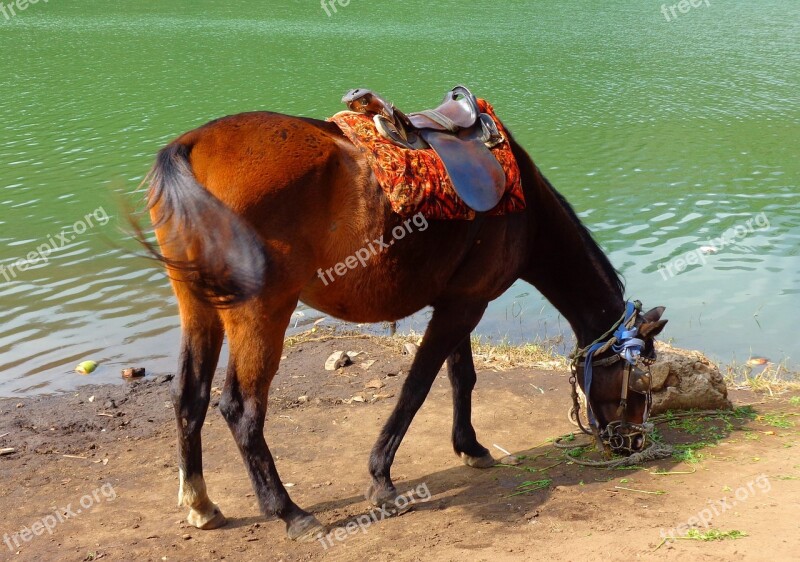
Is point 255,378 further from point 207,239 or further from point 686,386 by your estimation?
point 686,386

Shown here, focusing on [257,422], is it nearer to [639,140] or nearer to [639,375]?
[639,375]

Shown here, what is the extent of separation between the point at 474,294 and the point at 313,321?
3.78 m

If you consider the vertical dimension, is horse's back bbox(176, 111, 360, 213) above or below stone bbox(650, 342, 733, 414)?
above

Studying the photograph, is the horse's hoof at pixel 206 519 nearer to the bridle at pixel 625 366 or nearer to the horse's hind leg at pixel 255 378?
the horse's hind leg at pixel 255 378

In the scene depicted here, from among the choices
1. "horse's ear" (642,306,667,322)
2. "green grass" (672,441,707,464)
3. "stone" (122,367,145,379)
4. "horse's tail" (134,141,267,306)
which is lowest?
"stone" (122,367,145,379)

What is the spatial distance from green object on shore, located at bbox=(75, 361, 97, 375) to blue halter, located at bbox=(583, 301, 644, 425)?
4282 millimetres

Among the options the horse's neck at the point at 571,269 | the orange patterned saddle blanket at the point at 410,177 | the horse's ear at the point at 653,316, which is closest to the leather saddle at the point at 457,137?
the orange patterned saddle blanket at the point at 410,177

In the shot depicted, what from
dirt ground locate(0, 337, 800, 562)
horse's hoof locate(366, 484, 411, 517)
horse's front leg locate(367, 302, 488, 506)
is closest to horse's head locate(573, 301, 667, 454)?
dirt ground locate(0, 337, 800, 562)

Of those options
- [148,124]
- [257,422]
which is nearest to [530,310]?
[257,422]

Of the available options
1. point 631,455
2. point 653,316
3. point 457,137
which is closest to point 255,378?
point 457,137

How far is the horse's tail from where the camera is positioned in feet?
12.6

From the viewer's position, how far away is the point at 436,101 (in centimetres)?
1543

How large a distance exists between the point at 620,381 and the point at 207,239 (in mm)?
2647

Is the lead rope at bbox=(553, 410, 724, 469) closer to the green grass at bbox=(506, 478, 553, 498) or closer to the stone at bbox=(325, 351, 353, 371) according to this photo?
the green grass at bbox=(506, 478, 553, 498)
